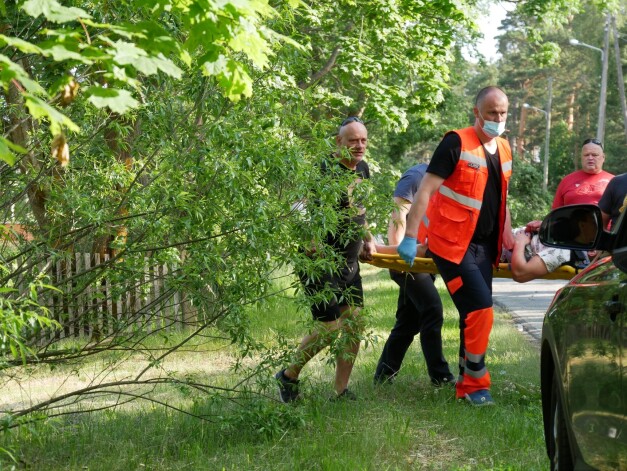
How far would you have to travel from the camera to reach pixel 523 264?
782 centimetres

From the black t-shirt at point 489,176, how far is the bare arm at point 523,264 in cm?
24

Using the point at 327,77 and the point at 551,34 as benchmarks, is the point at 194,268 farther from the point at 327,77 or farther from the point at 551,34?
the point at 551,34

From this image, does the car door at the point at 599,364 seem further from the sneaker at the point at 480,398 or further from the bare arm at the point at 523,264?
the bare arm at the point at 523,264

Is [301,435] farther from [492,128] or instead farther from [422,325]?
[492,128]

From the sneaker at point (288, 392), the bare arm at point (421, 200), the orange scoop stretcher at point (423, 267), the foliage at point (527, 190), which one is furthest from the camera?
the foliage at point (527, 190)

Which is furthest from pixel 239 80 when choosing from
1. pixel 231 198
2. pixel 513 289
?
pixel 513 289

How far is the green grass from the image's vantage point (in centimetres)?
609

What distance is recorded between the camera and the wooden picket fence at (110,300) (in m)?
6.97

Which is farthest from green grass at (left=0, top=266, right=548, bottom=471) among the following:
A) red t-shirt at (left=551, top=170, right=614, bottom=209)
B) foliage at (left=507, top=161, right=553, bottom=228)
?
foliage at (left=507, top=161, right=553, bottom=228)

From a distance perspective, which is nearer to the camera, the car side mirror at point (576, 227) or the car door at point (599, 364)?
the car door at point (599, 364)

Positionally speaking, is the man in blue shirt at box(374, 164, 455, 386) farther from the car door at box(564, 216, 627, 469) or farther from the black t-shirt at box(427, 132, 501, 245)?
the car door at box(564, 216, 627, 469)

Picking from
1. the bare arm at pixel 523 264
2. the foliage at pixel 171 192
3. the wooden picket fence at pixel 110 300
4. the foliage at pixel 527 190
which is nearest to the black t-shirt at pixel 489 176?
the bare arm at pixel 523 264

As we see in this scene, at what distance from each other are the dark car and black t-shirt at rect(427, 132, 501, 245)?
276cm

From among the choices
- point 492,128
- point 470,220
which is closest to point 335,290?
point 470,220
